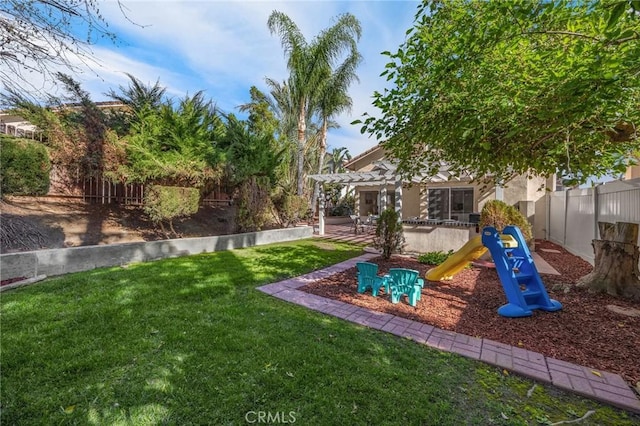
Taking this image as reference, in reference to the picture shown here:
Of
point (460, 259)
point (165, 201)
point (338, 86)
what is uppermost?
point (338, 86)

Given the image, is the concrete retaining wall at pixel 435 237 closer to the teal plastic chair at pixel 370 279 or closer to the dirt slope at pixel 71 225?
the teal plastic chair at pixel 370 279

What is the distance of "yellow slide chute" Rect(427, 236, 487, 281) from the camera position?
586cm

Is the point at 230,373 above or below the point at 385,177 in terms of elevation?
below

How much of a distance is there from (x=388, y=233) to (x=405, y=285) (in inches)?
151

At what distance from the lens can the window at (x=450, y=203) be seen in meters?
15.3

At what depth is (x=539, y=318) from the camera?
15.2 feet

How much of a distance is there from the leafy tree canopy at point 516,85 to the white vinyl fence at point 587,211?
244cm

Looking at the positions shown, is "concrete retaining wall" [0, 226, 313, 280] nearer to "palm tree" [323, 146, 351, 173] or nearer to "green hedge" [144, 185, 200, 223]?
"green hedge" [144, 185, 200, 223]

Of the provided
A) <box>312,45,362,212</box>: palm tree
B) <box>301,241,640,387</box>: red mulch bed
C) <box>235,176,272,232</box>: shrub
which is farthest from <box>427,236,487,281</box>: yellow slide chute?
<box>312,45,362,212</box>: palm tree

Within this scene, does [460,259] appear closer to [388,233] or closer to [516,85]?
[388,233]

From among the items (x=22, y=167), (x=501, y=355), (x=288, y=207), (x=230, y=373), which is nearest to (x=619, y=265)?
(x=501, y=355)

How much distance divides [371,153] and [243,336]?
18.1 metres

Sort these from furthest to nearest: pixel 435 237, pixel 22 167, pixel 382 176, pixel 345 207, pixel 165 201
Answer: pixel 345 207 < pixel 382 176 < pixel 435 237 < pixel 165 201 < pixel 22 167

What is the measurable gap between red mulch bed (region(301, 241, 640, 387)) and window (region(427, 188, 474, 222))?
8.39 metres
